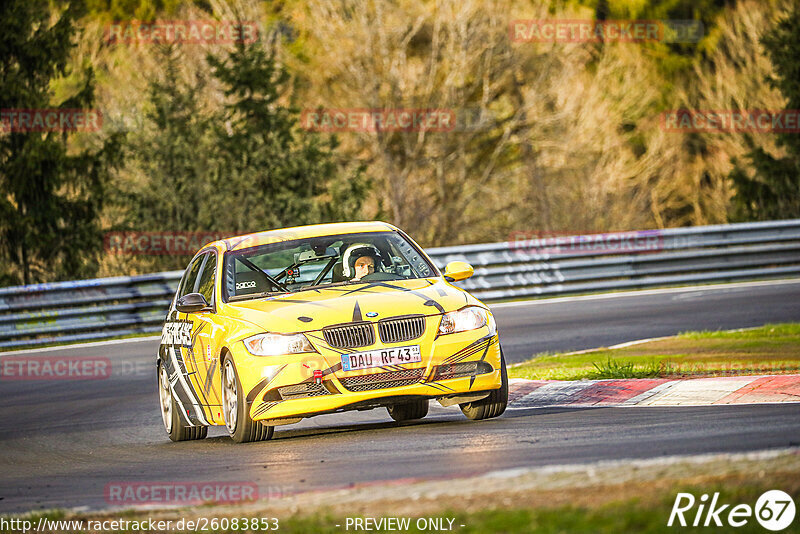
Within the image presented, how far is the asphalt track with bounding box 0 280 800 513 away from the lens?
741cm

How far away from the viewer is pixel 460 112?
132 feet

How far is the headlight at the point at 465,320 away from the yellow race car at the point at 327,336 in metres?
0.01

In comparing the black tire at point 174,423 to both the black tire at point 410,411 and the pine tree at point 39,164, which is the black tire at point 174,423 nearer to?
the black tire at point 410,411

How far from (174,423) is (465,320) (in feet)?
9.67

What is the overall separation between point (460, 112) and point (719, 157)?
1318cm

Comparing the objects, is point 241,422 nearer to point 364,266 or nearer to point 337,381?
point 337,381

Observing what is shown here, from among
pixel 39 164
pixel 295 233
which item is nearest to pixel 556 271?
pixel 39 164

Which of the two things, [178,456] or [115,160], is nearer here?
[178,456]

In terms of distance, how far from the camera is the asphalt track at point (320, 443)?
24.3 ft

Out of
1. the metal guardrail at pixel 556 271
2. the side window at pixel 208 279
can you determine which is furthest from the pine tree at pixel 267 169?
the side window at pixel 208 279

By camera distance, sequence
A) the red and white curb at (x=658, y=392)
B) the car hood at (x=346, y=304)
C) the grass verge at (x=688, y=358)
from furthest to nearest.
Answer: the grass verge at (x=688, y=358), the red and white curb at (x=658, y=392), the car hood at (x=346, y=304)

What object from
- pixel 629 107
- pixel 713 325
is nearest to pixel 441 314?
pixel 713 325

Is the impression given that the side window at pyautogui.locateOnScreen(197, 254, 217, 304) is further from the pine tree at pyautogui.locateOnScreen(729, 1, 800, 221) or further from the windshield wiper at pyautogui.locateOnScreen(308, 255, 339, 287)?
the pine tree at pyautogui.locateOnScreen(729, 1, 800, 221)

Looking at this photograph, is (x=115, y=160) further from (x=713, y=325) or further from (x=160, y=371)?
(x=160, y=371)
